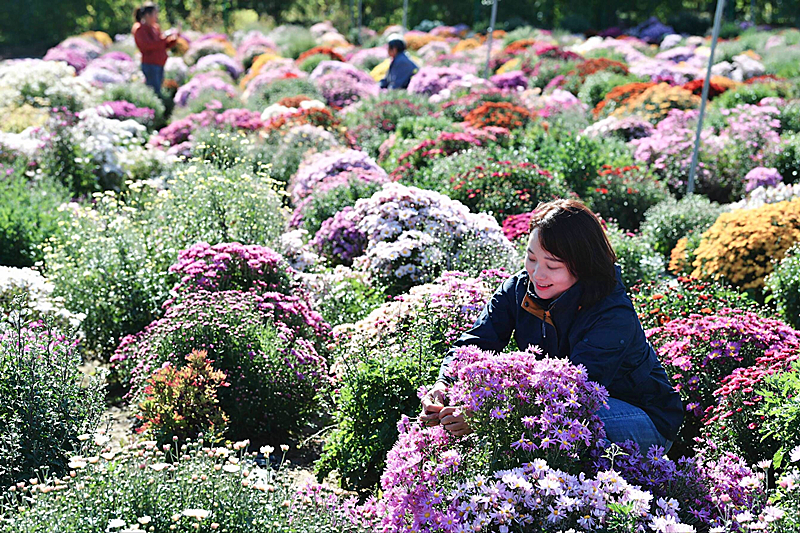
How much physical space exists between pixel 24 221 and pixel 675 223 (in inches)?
236

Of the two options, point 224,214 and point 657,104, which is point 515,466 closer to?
point 224,214

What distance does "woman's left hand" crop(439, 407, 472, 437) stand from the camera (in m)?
2.90

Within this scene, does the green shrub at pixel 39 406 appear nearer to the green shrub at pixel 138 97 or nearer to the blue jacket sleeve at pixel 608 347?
the blue jacket sleeve at pixel 608 347

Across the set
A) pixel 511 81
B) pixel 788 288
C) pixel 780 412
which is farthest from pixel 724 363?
pixel 511 81

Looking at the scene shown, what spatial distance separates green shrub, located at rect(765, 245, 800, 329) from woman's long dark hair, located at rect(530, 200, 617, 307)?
8.37 feet

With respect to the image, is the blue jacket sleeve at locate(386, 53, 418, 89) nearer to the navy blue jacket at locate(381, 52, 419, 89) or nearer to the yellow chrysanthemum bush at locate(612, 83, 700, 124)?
the navy blue jacket at locate(381, 52, 419, 89)

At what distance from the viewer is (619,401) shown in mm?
3135

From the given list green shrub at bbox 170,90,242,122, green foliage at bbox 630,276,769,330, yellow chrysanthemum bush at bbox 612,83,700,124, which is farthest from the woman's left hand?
green shrub at bbox 170,90,242,122

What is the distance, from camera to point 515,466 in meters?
2.72

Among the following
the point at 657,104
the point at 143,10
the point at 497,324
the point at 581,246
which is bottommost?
the point at 657,104

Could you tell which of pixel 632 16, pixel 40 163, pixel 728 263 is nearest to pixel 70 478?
pixel 728 263

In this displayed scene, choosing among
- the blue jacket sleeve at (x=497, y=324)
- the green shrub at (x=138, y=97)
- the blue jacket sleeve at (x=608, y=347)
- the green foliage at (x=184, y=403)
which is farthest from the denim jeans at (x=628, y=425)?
the green shrub at (x=138, y=97)

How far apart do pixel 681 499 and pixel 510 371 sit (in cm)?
83

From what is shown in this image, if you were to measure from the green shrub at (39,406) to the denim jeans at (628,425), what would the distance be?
242cm
